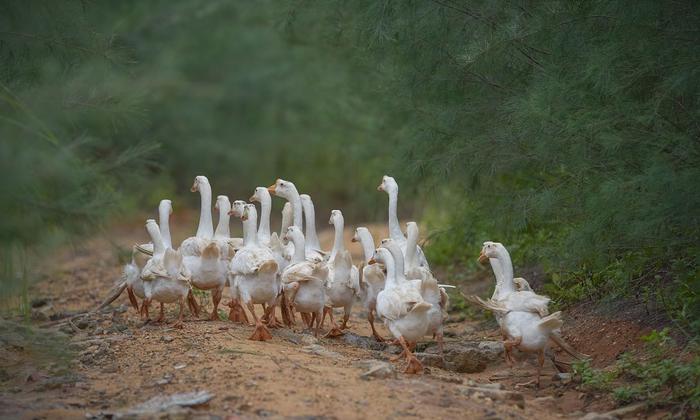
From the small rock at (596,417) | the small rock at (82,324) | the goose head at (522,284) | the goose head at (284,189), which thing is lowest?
the small rock at (596,417)

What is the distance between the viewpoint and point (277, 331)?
31.7 feet

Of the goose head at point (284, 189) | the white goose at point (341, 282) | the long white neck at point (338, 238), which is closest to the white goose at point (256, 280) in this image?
the white goose at point (341, 282)

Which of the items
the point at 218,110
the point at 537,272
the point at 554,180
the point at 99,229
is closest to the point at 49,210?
the point at 99,229

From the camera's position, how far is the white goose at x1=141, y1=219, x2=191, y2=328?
9258 mm

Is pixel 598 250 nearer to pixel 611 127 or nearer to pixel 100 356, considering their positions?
pixel 611 127

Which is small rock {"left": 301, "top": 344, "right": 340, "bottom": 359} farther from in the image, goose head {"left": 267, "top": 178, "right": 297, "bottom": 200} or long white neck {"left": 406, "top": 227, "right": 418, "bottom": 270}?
goose head {"left": 267, "top": 178, "right": 297, "bottom": 200}

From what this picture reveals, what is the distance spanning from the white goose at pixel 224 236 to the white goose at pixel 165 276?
63 centimetres

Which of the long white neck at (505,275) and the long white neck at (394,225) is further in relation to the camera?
the long white neck at (394,225)

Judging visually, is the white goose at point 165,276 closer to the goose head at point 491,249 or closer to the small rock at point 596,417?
the goose head at point 491,249

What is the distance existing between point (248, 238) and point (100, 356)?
2.08 metres

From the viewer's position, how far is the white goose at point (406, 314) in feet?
26.5

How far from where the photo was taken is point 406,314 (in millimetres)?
8156

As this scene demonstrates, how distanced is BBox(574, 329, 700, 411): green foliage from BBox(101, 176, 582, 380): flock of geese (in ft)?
1.86

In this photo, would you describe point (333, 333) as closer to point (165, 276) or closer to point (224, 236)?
point (224, 236)
